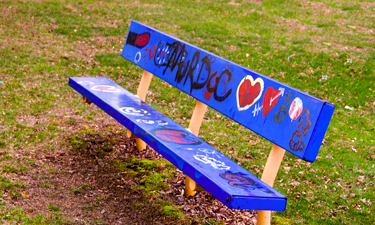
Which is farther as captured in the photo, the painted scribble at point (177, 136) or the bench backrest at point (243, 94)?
the painted scribble at point (177, 136)

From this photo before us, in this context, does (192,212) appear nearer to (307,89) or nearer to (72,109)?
(72,109)

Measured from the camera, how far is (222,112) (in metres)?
4.35

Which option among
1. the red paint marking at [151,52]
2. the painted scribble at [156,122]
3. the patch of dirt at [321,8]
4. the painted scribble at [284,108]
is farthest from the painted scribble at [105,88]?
the patch of dirt at [321,8]

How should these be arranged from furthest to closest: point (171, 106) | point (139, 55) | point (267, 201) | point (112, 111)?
point (171, 106) < point (139, 55) < point (112, 111) < point (267, 201)

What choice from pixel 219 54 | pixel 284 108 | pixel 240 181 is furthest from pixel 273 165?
pixel 219 54

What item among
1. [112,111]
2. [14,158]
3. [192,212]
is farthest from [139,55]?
[192,212]

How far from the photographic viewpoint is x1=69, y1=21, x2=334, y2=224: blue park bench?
10.7ft

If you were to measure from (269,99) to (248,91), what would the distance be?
0.33 metres

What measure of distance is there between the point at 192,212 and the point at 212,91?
1.34 metres

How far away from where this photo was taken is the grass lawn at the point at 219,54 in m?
4.88

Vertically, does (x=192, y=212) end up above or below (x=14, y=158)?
above

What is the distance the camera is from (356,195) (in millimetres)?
5047

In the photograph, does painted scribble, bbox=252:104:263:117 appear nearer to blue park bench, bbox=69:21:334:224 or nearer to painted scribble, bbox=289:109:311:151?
blue park bench, bbox=69:21:334:224

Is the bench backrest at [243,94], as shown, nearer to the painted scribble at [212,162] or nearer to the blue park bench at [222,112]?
the blue park bench at [222,112]
